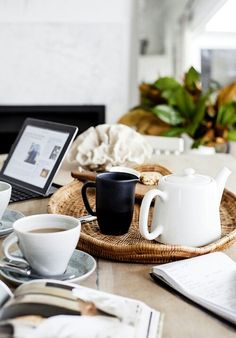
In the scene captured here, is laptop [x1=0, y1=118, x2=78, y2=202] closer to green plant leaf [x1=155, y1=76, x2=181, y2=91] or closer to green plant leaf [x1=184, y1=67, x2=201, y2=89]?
green plant leaf [x1=155, y1=76, x2=181, y2=91]

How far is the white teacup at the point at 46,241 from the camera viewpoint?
2.54ft

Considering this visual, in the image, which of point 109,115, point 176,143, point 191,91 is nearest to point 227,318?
point 176,143

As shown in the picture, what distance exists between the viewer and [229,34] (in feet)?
11.9

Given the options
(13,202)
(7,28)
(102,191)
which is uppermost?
(7,28)

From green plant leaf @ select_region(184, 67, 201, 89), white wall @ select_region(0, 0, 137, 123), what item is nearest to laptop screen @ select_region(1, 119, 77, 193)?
green plant leaf @ select_region(184, 67, 201, 89)

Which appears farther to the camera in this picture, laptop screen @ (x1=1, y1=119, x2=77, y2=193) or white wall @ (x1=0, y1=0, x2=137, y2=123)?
white wall @ (x1=0, y1=0, x2=137, y2=123)

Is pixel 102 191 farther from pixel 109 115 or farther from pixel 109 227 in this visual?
pixel 109 115

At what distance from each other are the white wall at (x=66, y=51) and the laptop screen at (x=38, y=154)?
172cm

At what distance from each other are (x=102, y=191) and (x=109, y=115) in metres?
2.47

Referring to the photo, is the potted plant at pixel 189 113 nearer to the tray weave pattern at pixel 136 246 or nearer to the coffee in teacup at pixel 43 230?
the tray weave pattern at pixel 136 246

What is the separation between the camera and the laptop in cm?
139

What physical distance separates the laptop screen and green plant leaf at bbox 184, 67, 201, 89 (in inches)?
60.0

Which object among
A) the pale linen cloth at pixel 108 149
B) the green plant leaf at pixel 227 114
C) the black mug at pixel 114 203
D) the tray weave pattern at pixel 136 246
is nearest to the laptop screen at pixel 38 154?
the pale linen cloth at pixel 108 149

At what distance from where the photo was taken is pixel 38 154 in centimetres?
149
